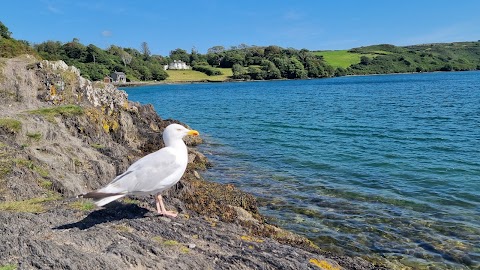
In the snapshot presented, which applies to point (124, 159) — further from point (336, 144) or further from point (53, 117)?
point (336, 144)

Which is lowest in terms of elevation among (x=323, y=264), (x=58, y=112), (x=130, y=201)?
(x=323, y=264)

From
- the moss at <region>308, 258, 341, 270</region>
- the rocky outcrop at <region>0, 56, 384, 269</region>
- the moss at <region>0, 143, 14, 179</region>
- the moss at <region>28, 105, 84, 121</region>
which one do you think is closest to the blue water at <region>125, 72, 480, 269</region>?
the rocky outcrop at <region>0, 56, 384, 269</region>

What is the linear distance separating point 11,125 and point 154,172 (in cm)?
1030

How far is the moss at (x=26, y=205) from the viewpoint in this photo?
8.36 meters

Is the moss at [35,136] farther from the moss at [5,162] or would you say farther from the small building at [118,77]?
the small building at [118,77]

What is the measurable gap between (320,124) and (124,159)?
93.9 ft

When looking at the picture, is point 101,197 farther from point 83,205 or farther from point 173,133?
point 83,205

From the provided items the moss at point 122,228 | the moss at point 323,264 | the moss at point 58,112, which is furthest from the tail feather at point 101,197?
the moss at point 58,112

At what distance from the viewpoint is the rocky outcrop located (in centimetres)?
635

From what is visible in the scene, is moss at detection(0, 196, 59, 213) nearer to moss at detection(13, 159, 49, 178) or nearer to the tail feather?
moss at detection(13, 159, 49, 178)

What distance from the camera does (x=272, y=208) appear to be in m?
15.7

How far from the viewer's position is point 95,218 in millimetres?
7973

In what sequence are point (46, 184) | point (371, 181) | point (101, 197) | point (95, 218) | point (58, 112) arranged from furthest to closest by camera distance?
point (371, 181) < point (58, 112) < point (46, 184) < point (95, 218) < point (101, 197)

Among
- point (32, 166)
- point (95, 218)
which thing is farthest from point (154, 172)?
point (32, 166)
